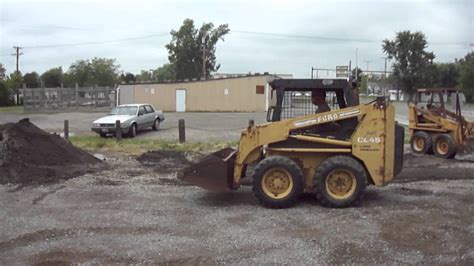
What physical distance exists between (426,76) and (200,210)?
89175 millimetres

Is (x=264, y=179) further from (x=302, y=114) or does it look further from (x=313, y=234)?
(x=313, y=234)

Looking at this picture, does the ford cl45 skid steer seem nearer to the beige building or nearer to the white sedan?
the white sedan

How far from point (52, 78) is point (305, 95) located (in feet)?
321

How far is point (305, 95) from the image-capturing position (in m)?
9.98

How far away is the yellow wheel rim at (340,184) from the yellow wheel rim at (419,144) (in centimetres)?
893

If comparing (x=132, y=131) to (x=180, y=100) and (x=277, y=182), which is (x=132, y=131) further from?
(x=180, y=100)

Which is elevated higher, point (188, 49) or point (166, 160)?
point (188, 49)

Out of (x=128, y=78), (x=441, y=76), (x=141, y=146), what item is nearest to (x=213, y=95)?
(x=141, y=146)

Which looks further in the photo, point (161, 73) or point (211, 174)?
point (161, 73)

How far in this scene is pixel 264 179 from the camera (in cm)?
941

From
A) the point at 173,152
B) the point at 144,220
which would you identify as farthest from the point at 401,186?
the point at 173,152

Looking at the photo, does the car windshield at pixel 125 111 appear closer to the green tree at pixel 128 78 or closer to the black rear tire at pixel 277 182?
the black rear tire at pixel 277 182

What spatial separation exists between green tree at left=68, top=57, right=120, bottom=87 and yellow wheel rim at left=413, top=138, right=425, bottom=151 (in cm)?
8547

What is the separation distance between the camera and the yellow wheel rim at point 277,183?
369 inches
